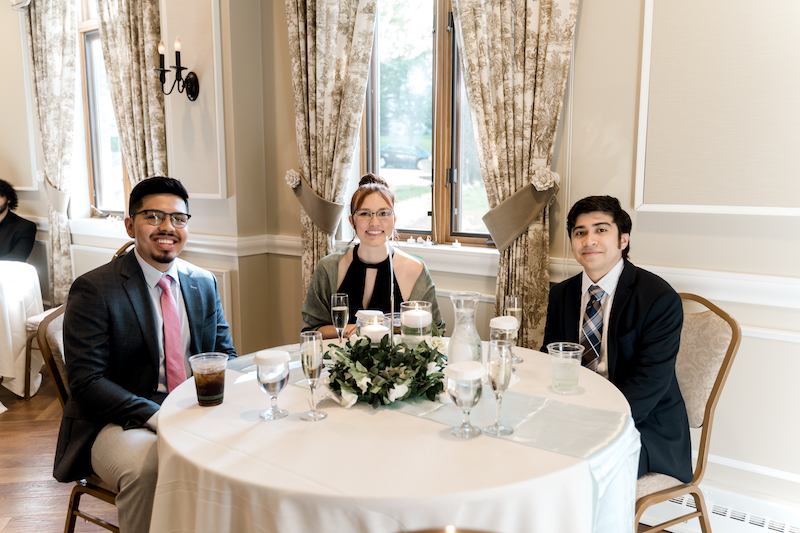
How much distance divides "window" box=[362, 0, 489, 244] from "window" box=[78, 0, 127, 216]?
2.56 m

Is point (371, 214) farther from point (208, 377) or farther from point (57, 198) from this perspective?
point (57, 198)

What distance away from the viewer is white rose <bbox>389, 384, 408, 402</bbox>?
1.38 meters

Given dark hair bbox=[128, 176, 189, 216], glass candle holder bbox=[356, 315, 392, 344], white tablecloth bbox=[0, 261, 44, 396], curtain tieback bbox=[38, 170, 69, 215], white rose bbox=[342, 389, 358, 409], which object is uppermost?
dark hair bbox=[128, 176, 189, 216]

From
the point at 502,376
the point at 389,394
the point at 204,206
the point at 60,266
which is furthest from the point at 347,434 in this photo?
the point at 60,266

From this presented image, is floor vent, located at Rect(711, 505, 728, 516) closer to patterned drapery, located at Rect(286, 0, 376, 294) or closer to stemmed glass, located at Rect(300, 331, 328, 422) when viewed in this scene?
stemmed glass, located at Rect(300, 331, 328, 422)

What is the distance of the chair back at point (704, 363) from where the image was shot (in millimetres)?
1776

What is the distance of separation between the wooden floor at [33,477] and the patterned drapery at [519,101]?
203 centimetres

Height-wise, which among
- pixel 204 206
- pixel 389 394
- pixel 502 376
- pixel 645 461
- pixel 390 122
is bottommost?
pixel 645 461

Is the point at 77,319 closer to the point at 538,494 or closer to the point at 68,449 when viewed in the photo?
the point at 68,449

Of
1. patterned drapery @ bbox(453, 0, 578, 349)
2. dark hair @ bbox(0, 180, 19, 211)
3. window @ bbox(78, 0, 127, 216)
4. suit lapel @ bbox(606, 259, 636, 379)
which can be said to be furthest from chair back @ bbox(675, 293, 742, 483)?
dark hair @ bbox(0, 180, 19, 211)

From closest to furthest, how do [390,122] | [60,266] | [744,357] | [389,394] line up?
1. [389,394]
2. [744,357]
3. [390,122]
4. [60,266]

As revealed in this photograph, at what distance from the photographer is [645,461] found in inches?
66.2

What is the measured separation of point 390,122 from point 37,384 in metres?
2.90

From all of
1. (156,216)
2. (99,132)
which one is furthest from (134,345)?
(99,132)
